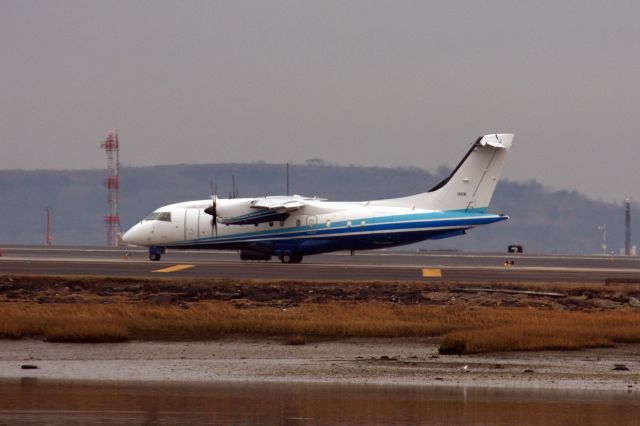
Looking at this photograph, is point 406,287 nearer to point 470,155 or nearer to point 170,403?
point 470,155

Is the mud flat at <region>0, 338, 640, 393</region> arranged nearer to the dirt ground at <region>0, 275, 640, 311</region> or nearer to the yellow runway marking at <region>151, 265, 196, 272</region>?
the dirt ground at <region>0, 275, 640, 311</region>

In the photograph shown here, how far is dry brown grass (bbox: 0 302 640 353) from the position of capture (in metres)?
34.1

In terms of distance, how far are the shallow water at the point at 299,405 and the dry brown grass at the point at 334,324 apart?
273 inches

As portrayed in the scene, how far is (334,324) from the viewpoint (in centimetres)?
3656

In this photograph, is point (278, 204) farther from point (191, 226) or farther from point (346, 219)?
point (191, 226)

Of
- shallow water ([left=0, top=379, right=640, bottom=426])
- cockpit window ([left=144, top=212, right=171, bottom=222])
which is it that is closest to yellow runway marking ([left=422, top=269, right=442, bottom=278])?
cockpit window ([left=144, top=212, right=171, bottom=222])

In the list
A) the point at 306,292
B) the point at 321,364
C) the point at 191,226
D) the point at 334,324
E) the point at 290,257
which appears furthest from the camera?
the point at 191,226

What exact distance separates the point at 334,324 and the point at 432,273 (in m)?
20.5

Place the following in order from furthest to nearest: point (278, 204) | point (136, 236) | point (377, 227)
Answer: point (136, 236) < point (278, 204) < point (377, 227)

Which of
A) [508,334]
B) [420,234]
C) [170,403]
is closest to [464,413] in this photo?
[170,403]

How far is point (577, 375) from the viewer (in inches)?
1157

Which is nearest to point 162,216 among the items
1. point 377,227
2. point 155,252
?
point 155,252

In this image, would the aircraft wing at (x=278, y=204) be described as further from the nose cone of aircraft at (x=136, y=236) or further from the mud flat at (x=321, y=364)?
the mud flat at (x=321, y=364)

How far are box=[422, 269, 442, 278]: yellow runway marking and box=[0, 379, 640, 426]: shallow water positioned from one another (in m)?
27.7
